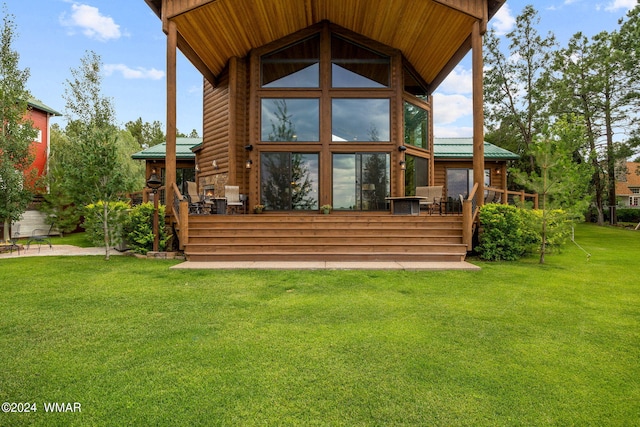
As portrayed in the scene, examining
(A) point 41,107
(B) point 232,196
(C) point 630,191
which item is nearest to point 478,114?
(B) point 232,196

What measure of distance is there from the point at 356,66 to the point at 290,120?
2.91 meters

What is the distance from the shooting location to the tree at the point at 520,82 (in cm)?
1905

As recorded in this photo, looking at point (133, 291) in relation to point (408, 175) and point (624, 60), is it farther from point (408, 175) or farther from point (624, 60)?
point (624, 60)

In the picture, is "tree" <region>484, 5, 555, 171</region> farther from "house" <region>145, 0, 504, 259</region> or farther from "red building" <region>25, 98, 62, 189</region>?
"red building" <region>25, 98, 62, 189</region>

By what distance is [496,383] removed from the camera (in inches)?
80.3

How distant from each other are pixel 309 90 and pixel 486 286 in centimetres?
831

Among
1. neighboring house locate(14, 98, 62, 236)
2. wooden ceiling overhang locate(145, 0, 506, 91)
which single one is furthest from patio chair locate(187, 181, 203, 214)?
neighboring house locate(14, 98, 62, 236)

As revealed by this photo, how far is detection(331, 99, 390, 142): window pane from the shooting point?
34.7 ft

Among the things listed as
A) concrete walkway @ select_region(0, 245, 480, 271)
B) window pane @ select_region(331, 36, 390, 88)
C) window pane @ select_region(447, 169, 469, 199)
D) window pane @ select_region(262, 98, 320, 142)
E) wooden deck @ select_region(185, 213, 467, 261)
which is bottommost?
concrete walkway @ select_region(0, 245, 480, 271)

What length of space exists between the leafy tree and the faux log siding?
1214 inches

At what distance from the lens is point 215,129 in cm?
1170

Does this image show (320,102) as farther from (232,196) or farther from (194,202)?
(194,202)

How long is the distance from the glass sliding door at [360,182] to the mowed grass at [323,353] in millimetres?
5953

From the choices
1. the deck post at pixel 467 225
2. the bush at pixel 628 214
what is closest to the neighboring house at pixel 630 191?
the bush at pixel 628 214
